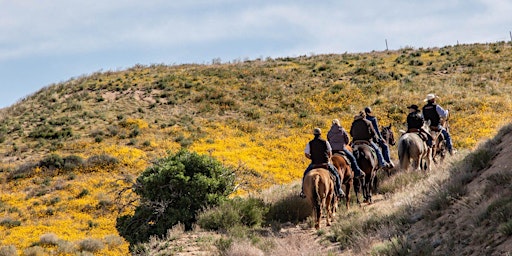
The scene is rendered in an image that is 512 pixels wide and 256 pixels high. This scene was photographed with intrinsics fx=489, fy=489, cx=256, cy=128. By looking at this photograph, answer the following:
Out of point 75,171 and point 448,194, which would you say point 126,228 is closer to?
point 448,194

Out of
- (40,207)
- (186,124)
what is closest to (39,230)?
(40,207)

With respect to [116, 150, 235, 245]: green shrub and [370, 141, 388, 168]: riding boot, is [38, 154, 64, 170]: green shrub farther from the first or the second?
[370, 141, 388, 168]: riding boot

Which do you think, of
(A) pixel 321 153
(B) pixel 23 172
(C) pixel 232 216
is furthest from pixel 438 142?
(B) pixel 23 172

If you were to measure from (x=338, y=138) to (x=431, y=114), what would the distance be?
5.01 meters

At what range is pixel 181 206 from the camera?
49.3 feet

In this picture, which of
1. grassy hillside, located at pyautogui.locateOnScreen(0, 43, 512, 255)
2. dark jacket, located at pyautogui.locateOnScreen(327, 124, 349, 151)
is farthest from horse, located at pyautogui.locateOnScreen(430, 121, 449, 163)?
dark jacket, located at pyautogui.locateOnScreen(327, 124, 349, 151)

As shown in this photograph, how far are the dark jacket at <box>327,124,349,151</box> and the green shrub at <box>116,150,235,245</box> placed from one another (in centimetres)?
378

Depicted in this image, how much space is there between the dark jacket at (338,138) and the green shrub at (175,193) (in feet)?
12.4

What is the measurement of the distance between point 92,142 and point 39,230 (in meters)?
15.0

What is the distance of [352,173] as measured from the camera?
563 inches

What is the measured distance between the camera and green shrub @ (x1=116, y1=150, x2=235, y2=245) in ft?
48.6

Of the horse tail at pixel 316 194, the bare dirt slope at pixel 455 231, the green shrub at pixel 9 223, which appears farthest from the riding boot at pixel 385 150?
the green shrub at pixel 9 223

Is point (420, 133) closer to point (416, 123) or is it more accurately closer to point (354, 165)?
point (416, 123)

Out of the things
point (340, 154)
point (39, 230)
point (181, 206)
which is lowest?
point (39, 230)
